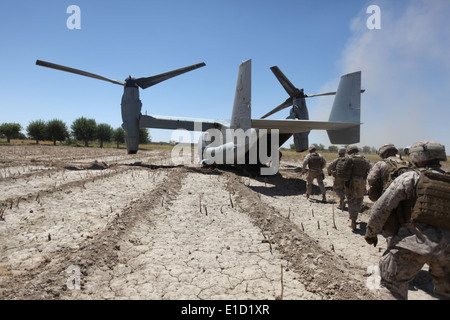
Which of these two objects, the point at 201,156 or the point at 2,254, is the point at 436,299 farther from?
the point at 201,156

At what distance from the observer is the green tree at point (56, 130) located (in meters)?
55.5

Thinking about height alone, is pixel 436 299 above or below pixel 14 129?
below

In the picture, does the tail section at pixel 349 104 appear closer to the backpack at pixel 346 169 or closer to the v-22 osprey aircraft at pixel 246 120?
the v-22 osprey aircraft at pixel 246 120

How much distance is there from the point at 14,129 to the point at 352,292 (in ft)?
248

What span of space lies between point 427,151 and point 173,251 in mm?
3890

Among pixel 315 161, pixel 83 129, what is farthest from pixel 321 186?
pixel 83 129

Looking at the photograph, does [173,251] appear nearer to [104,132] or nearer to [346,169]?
[346,169]

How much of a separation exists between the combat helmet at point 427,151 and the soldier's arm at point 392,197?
28 centimetres

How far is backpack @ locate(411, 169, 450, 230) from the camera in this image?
7.65 feet

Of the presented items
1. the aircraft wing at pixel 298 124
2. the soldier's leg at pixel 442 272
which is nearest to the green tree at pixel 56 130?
the aircraft wing at pixel 298 124

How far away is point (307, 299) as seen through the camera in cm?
290

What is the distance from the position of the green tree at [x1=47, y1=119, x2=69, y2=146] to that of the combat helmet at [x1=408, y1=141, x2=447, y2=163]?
6697 cm

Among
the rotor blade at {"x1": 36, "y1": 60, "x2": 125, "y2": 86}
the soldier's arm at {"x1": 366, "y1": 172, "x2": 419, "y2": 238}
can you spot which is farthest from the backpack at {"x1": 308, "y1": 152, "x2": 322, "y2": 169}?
the rotor blade at {"x1": 36, "y1": 60, "x2": 125, "y2": 86}

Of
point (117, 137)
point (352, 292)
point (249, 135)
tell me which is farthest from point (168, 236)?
point (117, 137)
